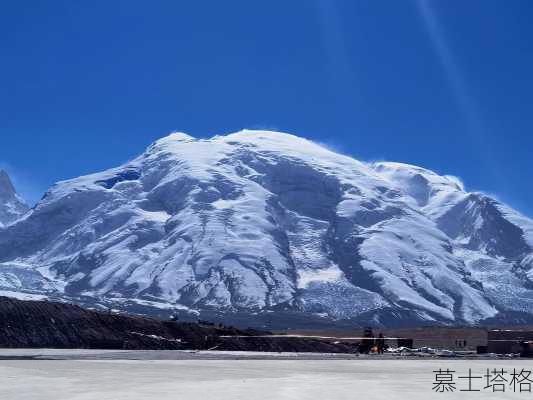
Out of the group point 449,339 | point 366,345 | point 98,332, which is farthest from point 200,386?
point 449,339

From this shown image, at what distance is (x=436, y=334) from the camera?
172 metres

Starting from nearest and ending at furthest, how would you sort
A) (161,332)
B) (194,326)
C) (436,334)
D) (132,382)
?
1. (132,382)
2. (161,332)
3. (194,326)
4. (436,334)

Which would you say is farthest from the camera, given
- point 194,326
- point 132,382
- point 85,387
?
point 194,326

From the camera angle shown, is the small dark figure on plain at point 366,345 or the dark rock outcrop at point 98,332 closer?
the dark rock outcrop at point 98,332

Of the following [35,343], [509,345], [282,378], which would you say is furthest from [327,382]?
[509,345]

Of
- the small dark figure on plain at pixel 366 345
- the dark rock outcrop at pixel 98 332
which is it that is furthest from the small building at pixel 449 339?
the small dark figure on plain at pixel 366 345

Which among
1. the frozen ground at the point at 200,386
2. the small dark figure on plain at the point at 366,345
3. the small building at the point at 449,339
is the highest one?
the small building at the point at 449,339

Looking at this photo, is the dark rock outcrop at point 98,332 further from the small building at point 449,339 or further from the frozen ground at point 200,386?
the frozen ground at point 200,386

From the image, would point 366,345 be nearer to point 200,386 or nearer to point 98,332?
point 98,332

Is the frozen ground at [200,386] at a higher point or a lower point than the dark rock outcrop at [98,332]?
lower

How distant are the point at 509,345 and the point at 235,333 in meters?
32.7

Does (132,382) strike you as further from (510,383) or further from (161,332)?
(161,332)

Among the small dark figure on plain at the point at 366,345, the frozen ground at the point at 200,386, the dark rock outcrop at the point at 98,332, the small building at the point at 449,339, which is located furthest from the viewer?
the small building at the point at 449,339

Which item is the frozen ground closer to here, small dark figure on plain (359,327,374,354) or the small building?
small dark figure on plain (359,327,374,354)
